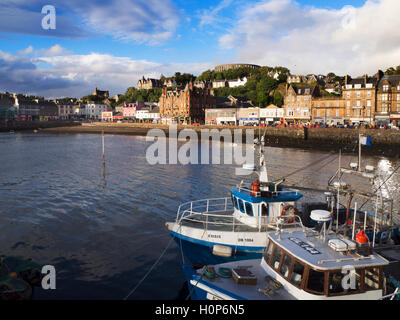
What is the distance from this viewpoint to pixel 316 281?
920 centimetres

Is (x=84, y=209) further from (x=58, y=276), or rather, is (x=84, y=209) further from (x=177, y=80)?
(x=177, y=80)

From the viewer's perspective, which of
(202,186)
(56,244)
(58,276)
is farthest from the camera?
(202,186)

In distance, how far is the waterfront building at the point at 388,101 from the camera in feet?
245

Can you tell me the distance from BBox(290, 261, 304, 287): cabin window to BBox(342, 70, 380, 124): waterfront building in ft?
259

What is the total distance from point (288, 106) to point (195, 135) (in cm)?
2798

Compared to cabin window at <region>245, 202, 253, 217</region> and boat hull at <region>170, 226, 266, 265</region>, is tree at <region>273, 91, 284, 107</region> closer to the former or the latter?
cabin window at <region>245, 202, 253, 217</region>

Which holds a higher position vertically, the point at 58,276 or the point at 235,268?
the point at 235,268

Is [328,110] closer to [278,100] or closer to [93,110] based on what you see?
[278,100]

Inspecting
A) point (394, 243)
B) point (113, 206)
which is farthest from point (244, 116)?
point (394, 243)

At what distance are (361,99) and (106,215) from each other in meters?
74.7

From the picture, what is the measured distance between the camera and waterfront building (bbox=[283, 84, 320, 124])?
88.7 metres

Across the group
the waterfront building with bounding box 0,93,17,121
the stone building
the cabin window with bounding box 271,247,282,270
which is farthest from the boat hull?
the waterfront building with bounding box 0,93,17,121

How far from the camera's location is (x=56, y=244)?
17641 millimetres

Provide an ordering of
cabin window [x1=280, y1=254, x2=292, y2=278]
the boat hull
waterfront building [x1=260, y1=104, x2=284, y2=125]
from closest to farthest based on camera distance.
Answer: cabin window [x1=280, y1=254, x2=292, y2=278] → the boat hull → waterfront building [x1=260, y1=104, x2=284, y2=125]
